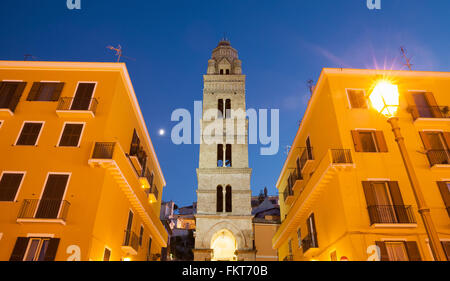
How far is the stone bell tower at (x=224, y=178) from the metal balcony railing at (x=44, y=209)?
20.8 m

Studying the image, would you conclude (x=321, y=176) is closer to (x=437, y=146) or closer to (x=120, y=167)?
(x=437, y=146)

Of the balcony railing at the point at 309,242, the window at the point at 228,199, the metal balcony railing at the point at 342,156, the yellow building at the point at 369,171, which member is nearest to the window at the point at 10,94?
the yellow building at the point at 369,171

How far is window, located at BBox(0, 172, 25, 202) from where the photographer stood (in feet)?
51.9

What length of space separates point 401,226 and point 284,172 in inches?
649

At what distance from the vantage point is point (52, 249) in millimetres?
14273

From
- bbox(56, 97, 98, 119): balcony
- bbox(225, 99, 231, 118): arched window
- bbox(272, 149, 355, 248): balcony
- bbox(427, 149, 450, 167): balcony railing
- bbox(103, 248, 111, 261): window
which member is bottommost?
bbox(103, 248, 111, 261): window

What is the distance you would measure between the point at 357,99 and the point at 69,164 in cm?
1743

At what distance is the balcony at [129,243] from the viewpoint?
1902 centimetres

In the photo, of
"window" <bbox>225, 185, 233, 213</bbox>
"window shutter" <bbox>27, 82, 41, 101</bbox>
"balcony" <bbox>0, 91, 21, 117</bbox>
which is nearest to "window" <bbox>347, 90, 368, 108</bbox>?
"window shutter" <bbox>27, 82, 41, 101</bbox>

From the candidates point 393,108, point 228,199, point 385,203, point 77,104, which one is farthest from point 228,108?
point 393,108

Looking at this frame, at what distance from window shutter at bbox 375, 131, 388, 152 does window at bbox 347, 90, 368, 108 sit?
202cm

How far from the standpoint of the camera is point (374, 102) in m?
8.36

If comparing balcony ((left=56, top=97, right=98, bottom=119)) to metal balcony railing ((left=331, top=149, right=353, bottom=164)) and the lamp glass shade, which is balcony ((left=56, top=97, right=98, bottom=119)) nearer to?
metal balcony railing ((left=331, top=149, right=353, bottom=164))

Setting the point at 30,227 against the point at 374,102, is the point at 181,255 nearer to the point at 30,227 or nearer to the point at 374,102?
the point at 30,227
